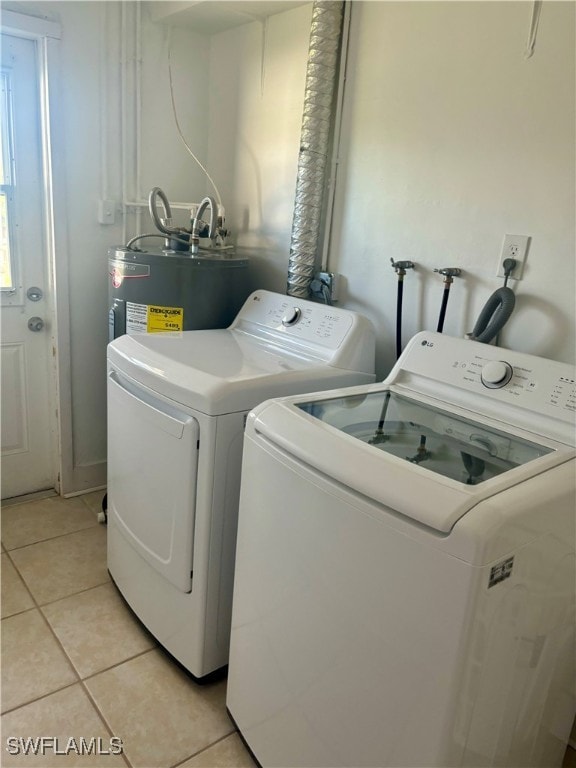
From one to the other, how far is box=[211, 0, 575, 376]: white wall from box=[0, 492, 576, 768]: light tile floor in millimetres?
1289

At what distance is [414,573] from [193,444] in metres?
0.74

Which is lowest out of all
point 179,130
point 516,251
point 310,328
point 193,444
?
point 193,444

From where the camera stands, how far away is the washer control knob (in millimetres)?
1975

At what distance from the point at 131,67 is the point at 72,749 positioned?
251cm

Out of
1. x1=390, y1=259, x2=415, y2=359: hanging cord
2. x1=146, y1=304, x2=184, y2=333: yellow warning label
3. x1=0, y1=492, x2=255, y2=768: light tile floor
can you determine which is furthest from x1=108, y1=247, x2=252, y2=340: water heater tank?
x1=0, y1=492, x2=255, y2=768: light tile floor

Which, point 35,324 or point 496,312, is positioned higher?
point 496,312

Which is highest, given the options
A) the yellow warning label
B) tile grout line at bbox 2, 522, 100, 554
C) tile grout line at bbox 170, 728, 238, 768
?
the yellow warning label

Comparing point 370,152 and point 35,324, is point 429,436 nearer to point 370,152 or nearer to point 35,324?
point 370,152

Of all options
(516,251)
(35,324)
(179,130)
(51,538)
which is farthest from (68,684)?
(179,130)

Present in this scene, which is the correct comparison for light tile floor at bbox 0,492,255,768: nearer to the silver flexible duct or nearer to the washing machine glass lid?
the washing machine glass lid

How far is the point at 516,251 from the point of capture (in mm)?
1582

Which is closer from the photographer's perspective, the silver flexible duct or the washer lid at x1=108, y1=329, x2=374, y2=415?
the washer lid at x1=108, y1=329, x2=374, y2=415

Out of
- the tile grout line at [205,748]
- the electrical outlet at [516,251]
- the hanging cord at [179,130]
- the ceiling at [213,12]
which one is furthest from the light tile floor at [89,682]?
the ceiling at [213,12]

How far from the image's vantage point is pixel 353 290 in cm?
209
